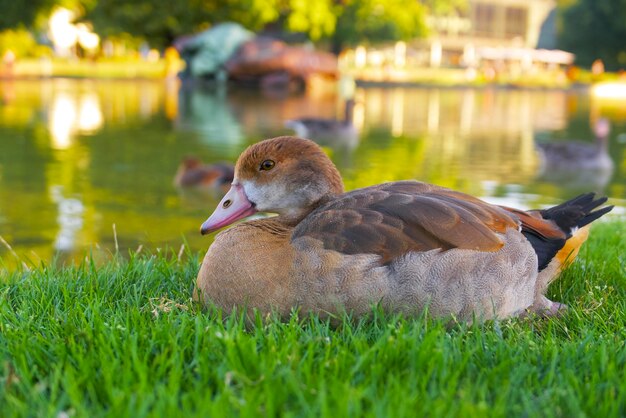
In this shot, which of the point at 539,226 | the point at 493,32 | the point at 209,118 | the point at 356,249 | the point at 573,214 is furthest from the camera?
the point at 493,32

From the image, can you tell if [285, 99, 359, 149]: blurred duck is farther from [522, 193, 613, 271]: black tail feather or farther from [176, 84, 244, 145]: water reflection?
[522, 193, 613, 271]: black tail feather

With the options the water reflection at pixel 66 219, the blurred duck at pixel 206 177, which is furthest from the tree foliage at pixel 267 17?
the water reflection at pixel 66 219

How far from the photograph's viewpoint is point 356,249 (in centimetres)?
331

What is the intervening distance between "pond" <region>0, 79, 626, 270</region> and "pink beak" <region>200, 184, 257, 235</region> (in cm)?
98

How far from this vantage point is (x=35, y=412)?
2.32m

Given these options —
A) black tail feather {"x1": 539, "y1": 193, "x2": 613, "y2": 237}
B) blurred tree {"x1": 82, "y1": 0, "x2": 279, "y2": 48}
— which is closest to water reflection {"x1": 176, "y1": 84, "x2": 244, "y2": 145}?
black tail feather {"x1": 539, "y1": 193, "x2": 613, "y2": 237}

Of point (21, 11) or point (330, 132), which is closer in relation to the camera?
point (330, 132)

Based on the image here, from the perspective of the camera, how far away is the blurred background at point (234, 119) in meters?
8.82

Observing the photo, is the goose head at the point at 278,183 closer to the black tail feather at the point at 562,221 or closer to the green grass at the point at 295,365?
the green grass at the point at 295,365

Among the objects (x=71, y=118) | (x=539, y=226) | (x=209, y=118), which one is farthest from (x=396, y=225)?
(x=209, y=118)

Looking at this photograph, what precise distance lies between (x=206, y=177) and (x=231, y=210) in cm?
632

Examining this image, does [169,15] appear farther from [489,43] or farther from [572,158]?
[489,43]

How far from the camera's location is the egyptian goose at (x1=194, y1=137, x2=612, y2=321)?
332 centimetres

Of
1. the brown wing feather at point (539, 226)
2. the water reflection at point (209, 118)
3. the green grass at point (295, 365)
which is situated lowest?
the water reflection at point (209, 118)
